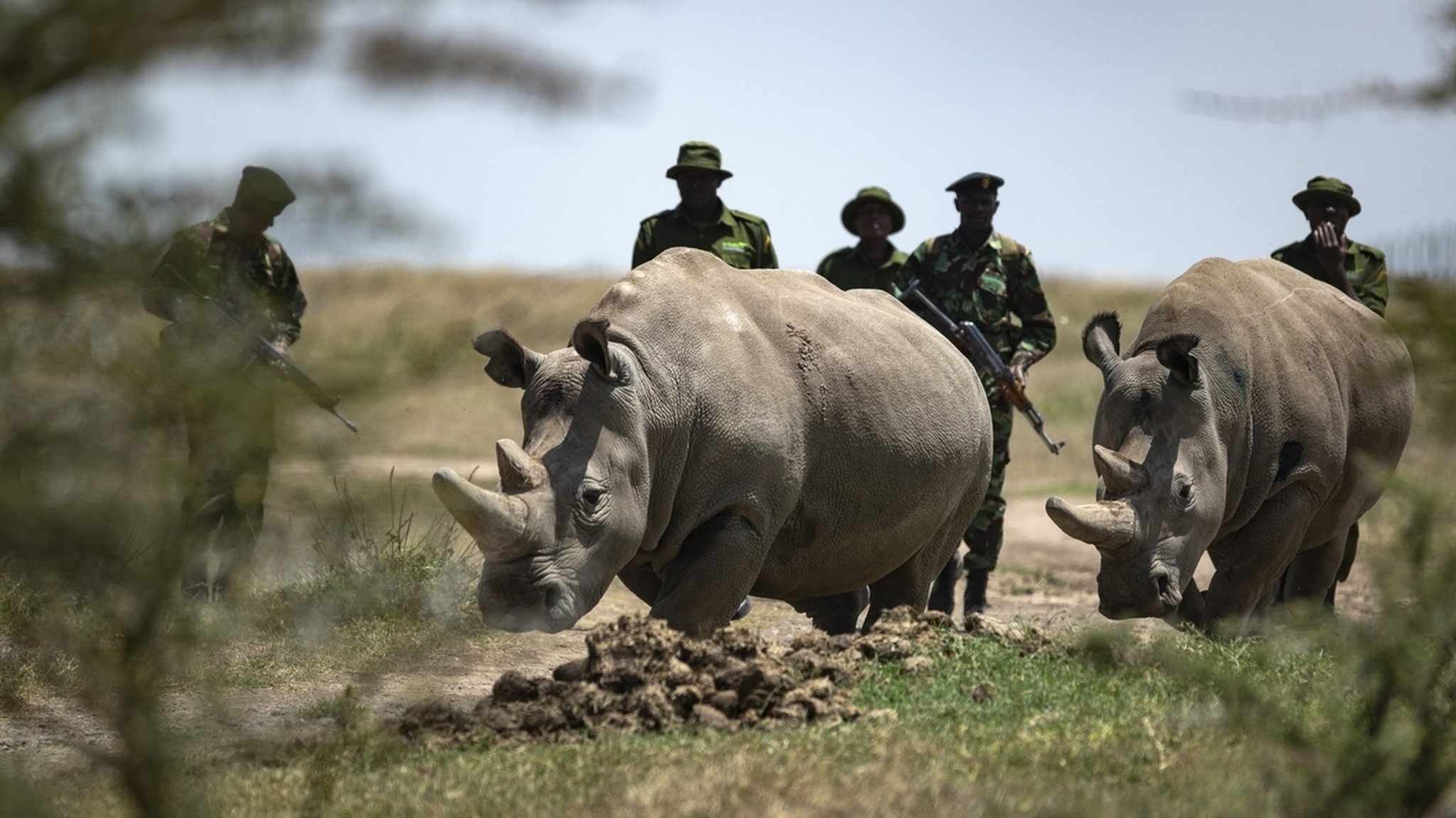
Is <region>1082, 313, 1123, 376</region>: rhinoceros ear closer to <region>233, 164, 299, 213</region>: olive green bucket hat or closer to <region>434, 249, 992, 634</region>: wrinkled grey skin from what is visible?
<region>434, 249, 992, 634</region>: wrinkled grey skin

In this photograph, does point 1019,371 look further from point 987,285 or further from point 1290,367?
point 1290,367

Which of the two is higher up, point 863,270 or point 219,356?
point 219,356

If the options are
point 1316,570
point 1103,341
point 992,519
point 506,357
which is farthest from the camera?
point 992,519

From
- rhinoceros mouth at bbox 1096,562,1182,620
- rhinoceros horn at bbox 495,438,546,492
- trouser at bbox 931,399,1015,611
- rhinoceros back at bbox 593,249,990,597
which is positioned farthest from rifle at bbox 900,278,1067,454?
rhinoceros horn at bbox 495,438,546,492

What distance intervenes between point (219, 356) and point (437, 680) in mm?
3872

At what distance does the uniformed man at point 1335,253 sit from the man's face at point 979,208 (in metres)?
1.83

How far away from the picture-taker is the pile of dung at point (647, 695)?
543cm

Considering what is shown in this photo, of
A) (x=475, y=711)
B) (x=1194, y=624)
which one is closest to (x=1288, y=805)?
(x=475, y=711)

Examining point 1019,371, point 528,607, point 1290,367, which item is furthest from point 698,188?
point 528,607

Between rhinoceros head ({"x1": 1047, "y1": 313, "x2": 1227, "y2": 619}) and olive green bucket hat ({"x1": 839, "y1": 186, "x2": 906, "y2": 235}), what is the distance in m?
3.89

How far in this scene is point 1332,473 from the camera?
28.0 feet

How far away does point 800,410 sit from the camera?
6953 millimetres

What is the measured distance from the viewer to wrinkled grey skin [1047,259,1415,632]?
7.76 meters

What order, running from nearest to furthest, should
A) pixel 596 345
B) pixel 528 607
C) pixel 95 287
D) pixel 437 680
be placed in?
pixel 95 287 < pixel 528 607 < pixel 596 345 < pixel 437 680
